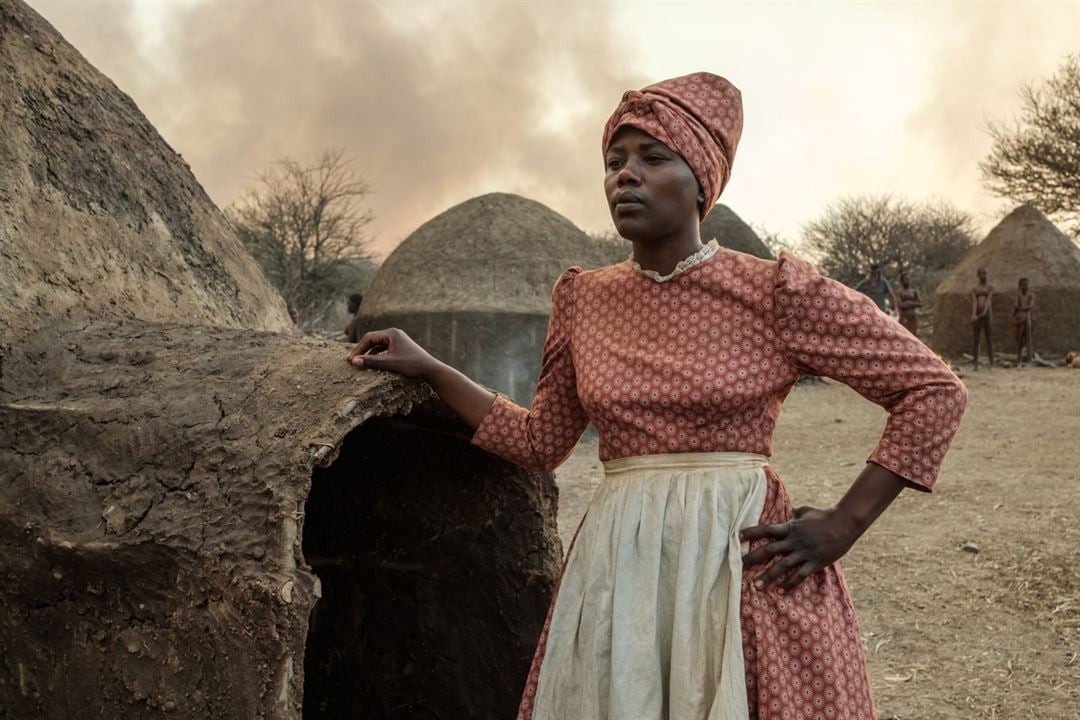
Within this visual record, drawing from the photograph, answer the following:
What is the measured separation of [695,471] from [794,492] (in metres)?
5.44

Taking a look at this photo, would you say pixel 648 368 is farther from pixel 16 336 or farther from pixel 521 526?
pixel 16 336

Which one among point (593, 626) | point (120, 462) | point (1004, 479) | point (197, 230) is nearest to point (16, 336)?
point (120, 462)

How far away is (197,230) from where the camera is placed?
3.37 metres

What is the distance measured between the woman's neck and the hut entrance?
0.67m

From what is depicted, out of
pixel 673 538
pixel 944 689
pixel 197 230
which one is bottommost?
pixel 944 689

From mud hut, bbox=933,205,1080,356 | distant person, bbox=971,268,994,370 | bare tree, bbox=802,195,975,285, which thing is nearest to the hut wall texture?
distant person, bbox=971,268,994,370

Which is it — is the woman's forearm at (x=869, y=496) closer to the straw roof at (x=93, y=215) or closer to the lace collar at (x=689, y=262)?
the lace collar at (x=689, y=262)

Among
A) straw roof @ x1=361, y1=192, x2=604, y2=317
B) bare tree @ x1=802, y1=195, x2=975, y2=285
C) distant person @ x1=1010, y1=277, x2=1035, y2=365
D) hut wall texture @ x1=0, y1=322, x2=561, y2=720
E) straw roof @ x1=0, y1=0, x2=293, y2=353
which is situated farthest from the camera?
bare tree @ x1=802, y1=195, x2=975, y2=285

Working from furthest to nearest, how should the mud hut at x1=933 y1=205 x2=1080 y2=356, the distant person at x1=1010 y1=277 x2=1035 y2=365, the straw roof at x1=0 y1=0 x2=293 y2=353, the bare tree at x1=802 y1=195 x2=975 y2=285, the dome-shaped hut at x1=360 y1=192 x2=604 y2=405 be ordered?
the bare tree at x1=802 y1=195 x2=975 y2=285 < the mud hut at x1=933 y1=205 x2=1080 y2=356 < the distant person at x1=1010 y1=277 x2=1035 y2=365 < the dome-shaped hut at x1=360 y1=192 x2=604 y2=405 < the straw roof at x1=0 y1=0 x2=293 y2=353

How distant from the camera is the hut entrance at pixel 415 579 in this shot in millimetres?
2523

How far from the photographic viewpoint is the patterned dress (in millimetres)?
1760

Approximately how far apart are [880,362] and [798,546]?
0.34 m

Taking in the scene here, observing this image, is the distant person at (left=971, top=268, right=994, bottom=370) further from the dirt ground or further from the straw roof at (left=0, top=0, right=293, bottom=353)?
the straw roof at (left=0, top=0, right=293, bottom=353)

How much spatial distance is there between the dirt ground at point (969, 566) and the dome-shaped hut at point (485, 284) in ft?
3.45
